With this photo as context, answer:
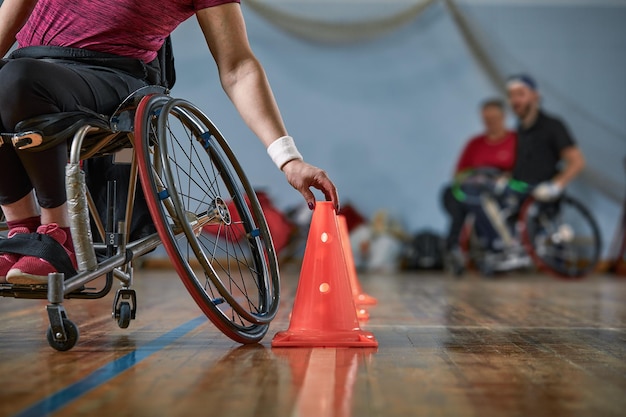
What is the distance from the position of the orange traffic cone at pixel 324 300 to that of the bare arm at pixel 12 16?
0.76 meters

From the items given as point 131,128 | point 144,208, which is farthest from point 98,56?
point 144,208

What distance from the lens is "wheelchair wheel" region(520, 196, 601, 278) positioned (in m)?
6.17

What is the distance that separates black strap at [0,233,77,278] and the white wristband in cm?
49

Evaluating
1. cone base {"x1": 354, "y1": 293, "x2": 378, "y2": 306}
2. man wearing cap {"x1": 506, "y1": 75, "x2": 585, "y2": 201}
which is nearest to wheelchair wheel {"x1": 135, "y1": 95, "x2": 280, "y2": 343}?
cone base {"x1": 354, "y1": 293, "x2": 378, "y2": 306}

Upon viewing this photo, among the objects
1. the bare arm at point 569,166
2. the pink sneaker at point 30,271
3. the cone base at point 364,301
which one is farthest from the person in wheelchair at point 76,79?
the bare arm at point 569,166

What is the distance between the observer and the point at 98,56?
194 centimetres

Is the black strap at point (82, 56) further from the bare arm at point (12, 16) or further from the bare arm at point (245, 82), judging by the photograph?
the bare arm at point (245, 82)

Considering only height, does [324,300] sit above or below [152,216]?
below

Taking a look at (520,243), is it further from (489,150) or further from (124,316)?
(124,316)

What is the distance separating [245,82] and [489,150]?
5.28 m

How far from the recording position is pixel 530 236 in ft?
20.8

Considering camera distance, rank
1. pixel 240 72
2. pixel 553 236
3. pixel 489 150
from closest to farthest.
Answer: pixel 240 72, pixel 553 236, pixel 489 150

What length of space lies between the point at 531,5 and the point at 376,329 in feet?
20.1

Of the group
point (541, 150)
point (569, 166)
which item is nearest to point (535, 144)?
point (541, 150)
